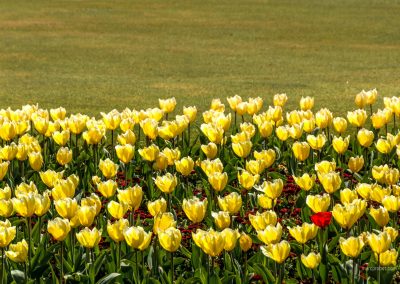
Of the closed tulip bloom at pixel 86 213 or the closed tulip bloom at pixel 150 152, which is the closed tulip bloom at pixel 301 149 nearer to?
the closed tulip bloom at pixel 150 152

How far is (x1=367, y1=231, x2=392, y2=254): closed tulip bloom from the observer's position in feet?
16.9

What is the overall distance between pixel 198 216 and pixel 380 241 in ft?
3.50

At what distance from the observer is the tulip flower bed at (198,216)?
213 inches

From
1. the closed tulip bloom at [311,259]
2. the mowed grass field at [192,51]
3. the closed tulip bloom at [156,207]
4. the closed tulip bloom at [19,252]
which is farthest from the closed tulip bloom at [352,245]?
the mowed grass field at [192,51]

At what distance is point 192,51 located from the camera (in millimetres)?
25359

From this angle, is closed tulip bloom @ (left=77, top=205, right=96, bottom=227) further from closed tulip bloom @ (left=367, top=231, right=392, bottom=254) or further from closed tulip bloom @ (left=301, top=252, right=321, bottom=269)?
closed tulip bloom @ (left=367, top=231, right=392, bottom=254)

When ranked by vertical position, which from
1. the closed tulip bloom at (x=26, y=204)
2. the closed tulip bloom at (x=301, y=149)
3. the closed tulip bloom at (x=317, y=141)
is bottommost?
the closed tulip bloom at (x=317, y=141)

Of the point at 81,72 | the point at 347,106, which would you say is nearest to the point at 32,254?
the point at 347,106

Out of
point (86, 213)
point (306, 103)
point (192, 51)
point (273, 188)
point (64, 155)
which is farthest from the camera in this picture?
point (192, 51)

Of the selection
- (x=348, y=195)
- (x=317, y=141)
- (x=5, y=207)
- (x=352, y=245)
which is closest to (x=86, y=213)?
(x=5, y=207)

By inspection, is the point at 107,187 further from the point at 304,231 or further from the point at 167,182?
the point at 304,231

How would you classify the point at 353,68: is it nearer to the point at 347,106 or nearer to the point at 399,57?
the point at 399,57

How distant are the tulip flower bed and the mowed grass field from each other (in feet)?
18.9

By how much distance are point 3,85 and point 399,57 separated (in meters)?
10.4
